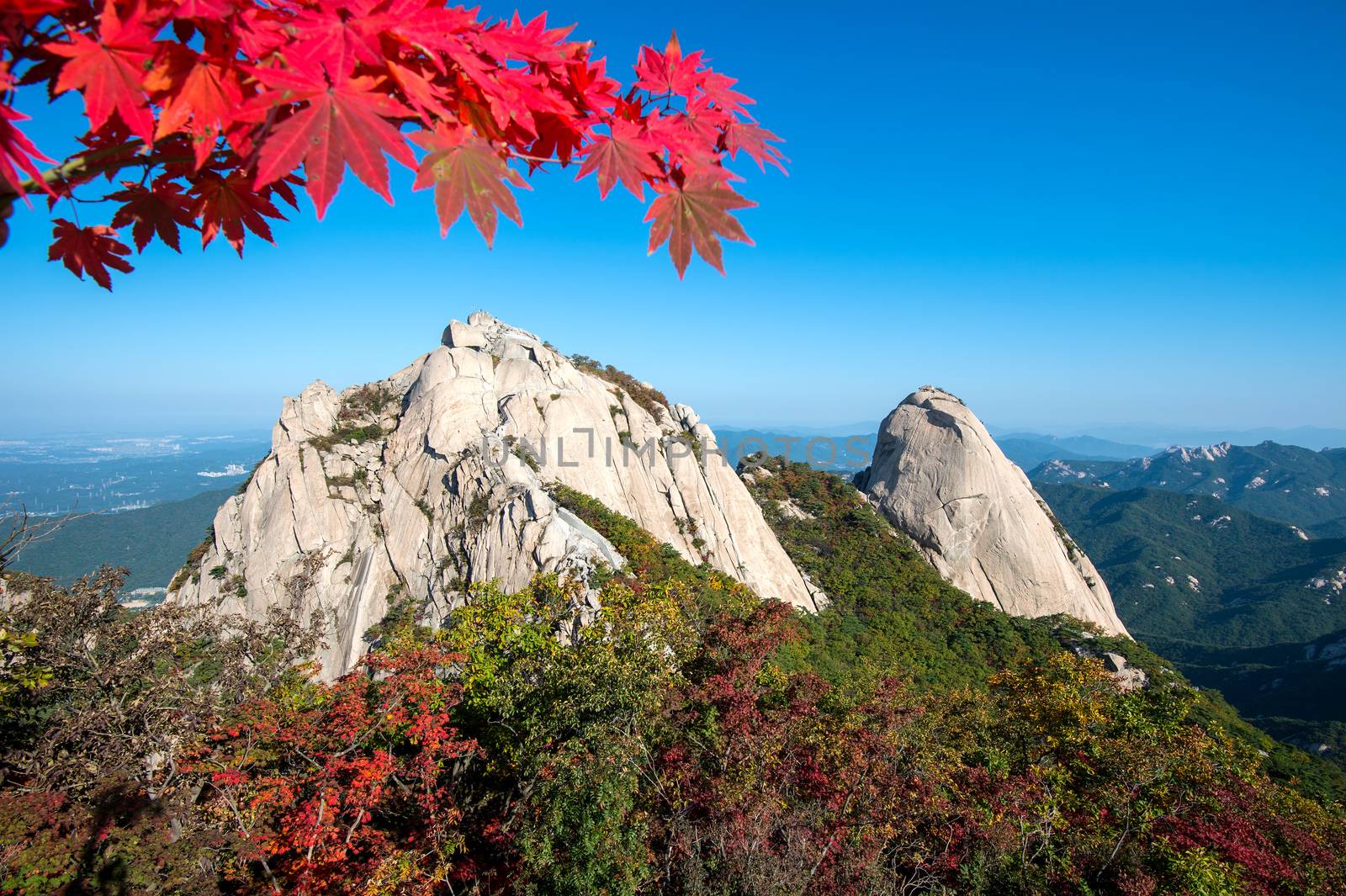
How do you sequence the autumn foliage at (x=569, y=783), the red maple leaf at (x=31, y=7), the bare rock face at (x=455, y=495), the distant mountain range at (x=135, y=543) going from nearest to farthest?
the red maple leaf at (x=31, y=7) → the autumn foliage at (x=569, y=783) → the bare rock face at (x=455, y=495) → the distant mountain range at (x=135, y=543)

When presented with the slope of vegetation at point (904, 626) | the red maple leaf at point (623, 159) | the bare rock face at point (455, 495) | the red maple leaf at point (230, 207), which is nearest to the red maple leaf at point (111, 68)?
the red maple leaf at point (230, 207)

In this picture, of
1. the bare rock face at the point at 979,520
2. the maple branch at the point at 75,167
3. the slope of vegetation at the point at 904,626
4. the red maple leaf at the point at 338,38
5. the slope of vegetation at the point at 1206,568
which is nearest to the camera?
the red maple leaf at the point at 338,38

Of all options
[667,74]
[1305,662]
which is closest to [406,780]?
[667,74]

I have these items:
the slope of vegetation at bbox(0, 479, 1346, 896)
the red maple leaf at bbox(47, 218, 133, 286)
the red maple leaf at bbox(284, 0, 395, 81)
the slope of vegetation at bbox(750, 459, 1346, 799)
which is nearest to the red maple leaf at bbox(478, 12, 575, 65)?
the red maple leaf at bbox(284, 0, 395, 81)

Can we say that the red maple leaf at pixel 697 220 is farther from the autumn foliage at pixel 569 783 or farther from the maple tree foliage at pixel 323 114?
the autumn foliage at pixel 569 783

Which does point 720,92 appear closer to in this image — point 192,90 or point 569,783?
point 192,90

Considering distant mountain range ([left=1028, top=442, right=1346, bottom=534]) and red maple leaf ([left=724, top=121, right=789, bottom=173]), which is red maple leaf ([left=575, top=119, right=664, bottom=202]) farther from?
distant mountain range ([left=1028, top=442, right=1346, bottom=534])

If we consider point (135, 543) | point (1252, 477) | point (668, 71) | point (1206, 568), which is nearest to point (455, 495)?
point (668, 71)
